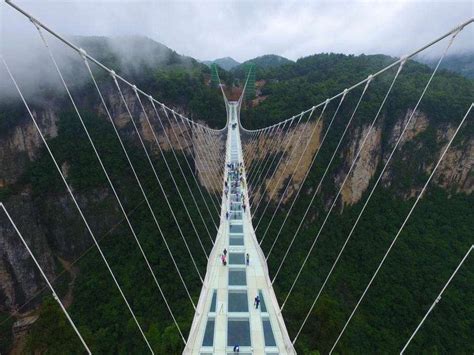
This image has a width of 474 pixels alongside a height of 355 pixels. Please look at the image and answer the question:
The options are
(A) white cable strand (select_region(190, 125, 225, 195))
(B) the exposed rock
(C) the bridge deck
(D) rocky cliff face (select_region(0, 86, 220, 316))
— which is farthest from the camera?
(B) the exposed rock

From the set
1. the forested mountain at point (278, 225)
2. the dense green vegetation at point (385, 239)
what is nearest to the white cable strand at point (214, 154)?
the forested mountain at point (278, 225)

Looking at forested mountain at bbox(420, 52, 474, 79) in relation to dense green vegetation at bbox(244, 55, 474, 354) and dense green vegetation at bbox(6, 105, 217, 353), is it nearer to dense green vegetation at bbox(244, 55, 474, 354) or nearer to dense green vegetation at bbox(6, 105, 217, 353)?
dense green vegetation at bbox(244, 55, 474, 354)

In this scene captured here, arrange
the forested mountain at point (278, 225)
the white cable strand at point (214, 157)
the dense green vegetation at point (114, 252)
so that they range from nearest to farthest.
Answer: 1. the dense green vegetation at point (114, 252)
2. the forested mountain at point (278, 225)
3. the white cable strand at point (214, 157)

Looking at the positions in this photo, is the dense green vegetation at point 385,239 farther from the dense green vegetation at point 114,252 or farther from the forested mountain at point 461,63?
the forested mountain at point 461,63

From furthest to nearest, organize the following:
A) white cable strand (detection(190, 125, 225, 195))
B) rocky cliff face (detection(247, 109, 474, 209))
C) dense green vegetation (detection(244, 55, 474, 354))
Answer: rocky cliff face (detection(247, 109, 474, 209)) → white cable strand (detection(190, 125, 225, 195)) → dense green vegetation (detection(244, 55, 474, 354))

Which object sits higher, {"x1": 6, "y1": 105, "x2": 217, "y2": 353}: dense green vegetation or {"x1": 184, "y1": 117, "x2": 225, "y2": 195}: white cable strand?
{"x1": 184, "y1": 117, "x2": 225, "y2": 195}: white cable strand

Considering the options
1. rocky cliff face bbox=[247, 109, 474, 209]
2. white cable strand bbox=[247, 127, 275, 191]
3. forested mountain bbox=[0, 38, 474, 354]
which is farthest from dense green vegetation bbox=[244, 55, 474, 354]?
white cable strand bbox=[247, 127, 275, 191]

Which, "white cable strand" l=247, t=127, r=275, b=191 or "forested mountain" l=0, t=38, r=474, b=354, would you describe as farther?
"white cable strand" l=247, t=127, r=275, b=191
